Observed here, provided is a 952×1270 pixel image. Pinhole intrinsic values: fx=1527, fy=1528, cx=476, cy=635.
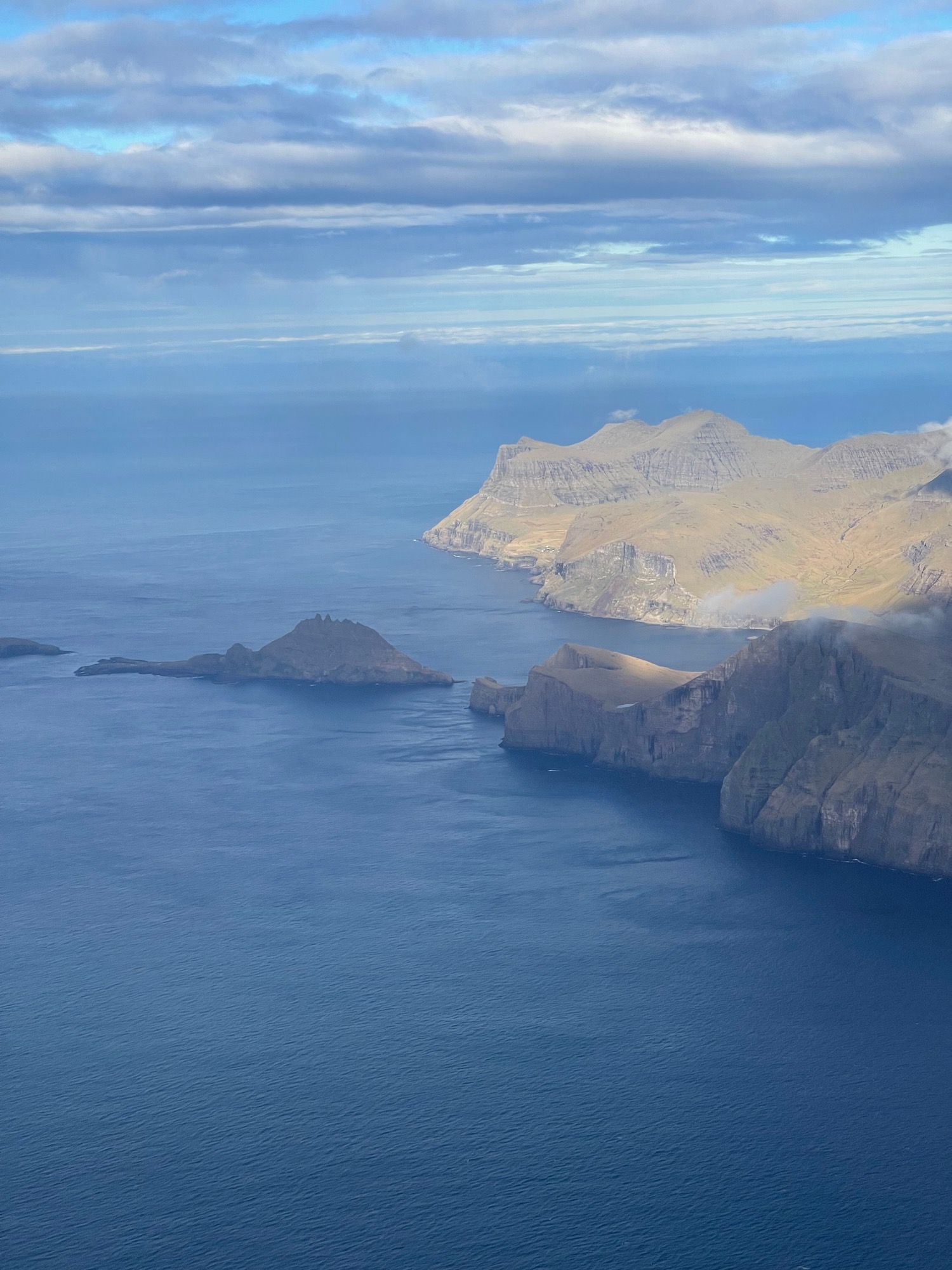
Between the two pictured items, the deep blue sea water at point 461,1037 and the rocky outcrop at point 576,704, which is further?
the rocky outcrop at point 576,704

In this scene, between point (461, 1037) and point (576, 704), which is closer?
point (461, 1037)

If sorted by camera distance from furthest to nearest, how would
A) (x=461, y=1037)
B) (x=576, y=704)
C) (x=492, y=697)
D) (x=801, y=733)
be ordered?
(x=492, y=697)
(x=576, y=704)
(x=801, y=733)
(x=461, y=1037)

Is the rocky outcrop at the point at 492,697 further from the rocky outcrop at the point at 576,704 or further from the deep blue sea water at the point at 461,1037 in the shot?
the deep blue sea water at the point at 461,1037

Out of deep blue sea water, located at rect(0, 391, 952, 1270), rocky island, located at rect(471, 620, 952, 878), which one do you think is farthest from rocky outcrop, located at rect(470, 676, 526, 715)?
deep blue sea water, located at rect(0, 391, 952, 1270)

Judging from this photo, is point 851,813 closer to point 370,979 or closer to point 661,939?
point 661,939

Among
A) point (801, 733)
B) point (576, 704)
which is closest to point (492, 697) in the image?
point (576, 704)

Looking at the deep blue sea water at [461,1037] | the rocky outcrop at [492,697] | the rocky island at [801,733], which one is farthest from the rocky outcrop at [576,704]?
the deep blue sea water at [461,1037]

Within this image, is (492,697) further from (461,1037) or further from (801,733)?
(461,1037)
